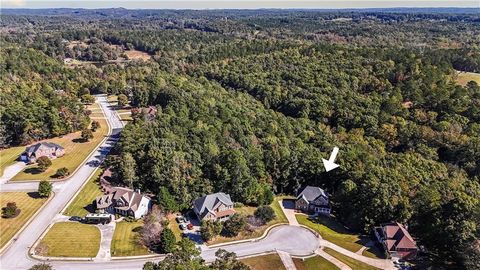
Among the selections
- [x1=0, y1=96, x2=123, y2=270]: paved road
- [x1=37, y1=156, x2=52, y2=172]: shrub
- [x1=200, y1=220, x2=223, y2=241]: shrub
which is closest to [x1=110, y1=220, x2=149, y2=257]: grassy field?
[x1=200, y1=220, x2=223, y2=241]: shrub

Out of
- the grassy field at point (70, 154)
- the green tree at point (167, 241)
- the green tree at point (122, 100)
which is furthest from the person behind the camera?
the green tree at point (122, 100)

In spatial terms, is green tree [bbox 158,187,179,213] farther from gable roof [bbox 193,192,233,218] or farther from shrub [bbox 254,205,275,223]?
shrub [bbox 254,205,275,223]

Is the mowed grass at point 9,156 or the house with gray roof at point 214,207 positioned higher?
the mowed grass at point 9,156

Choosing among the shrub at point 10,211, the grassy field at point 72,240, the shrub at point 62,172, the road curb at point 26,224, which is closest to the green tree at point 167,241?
the grassy field at point 72,240

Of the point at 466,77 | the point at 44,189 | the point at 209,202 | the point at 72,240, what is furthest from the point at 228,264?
the point at 466,77

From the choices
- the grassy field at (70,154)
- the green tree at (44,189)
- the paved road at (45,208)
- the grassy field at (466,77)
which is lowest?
the paved road at (45,208)

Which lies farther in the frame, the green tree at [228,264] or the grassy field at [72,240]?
the grassy field at [72,240]

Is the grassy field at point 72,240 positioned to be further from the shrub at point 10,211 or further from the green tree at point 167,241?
the green tree at point 167,241
